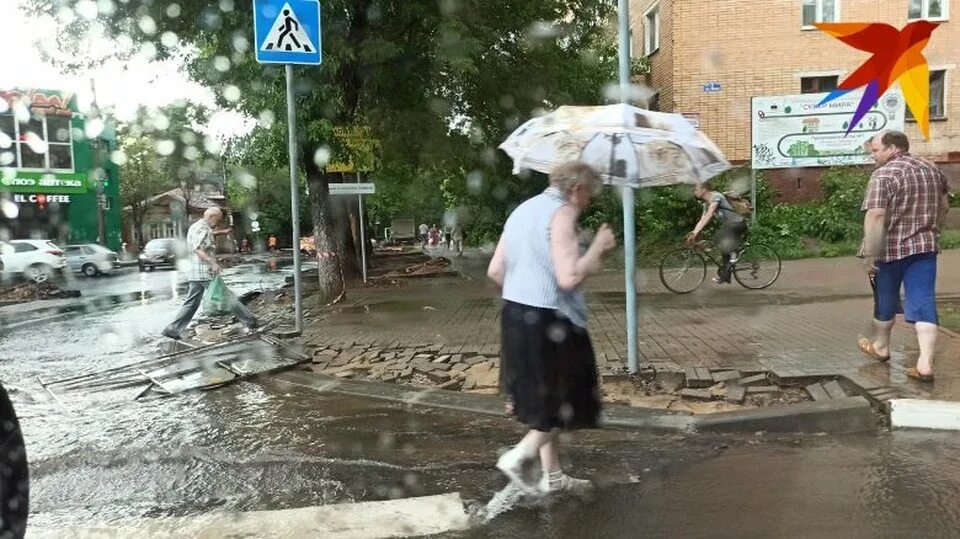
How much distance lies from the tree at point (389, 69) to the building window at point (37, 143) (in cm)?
649

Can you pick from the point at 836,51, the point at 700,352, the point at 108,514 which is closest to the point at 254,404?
the point at 108,514

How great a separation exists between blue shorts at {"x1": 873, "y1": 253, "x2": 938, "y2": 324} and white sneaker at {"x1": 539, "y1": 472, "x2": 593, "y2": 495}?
3072mm

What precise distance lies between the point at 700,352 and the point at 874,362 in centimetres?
138

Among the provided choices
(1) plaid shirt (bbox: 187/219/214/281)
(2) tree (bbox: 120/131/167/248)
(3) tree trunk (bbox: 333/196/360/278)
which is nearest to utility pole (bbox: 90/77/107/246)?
(2) tree (bbox: 120/131/167/248)

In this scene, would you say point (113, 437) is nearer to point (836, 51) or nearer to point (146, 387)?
point (146, 387)

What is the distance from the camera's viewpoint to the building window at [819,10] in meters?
19.7

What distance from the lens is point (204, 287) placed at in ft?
29.8

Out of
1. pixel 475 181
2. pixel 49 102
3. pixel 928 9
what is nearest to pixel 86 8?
pixel 475 181

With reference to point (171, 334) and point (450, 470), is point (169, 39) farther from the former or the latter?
point (450, 470)

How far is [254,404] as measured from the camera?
20.1 feet

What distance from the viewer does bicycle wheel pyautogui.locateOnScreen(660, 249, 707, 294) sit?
11.1 metres

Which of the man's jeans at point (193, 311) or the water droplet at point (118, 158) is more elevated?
the water droplet at point (118, 158)

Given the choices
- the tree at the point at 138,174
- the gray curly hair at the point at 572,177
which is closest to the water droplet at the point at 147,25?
the gray curly hair at the point at 572,177

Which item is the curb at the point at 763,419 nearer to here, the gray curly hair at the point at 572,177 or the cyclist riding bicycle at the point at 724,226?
the gray curly hair at the point at 572,177
